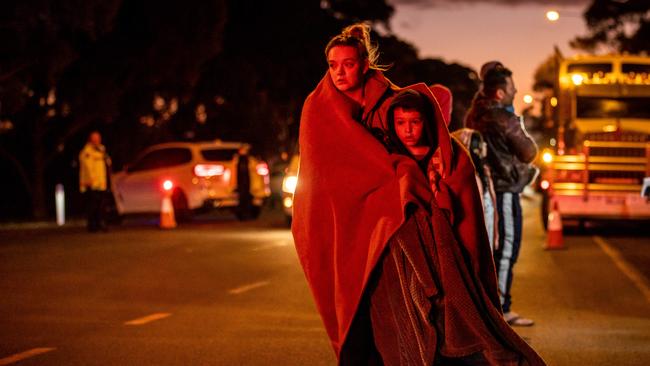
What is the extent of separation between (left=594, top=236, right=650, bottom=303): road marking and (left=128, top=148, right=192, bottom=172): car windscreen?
9505 millimetres

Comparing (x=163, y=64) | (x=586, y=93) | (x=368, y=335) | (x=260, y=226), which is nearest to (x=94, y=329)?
(x=368, y=335)

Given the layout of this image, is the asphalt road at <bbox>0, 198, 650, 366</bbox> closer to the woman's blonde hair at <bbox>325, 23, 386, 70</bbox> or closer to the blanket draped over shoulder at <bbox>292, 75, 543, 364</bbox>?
the blanket draped over shoulder at <bbox>292, 75, 543, 364</bbox>

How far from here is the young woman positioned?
4.67 metres

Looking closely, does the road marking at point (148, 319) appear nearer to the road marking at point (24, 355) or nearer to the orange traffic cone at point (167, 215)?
the road marking at point (24, 355)

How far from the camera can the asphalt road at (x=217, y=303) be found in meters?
8.23

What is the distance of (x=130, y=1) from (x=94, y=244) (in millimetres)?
13934

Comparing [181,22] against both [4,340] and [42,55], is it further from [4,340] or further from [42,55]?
[4,340]

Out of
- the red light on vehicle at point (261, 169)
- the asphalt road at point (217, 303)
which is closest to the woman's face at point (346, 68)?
the asphalt road at point (217, 303)

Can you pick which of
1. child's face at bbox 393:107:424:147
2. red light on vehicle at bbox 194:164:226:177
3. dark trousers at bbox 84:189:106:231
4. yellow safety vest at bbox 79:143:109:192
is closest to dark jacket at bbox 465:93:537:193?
child's face at bbox 393:107:424:147

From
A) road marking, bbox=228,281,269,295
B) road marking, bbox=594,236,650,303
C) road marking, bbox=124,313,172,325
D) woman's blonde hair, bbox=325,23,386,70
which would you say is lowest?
road marking, bbox=594,236,650,303

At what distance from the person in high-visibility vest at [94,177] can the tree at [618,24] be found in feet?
135

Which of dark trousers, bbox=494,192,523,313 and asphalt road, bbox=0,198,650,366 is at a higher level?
dark trousers, bbox=494,192,523,313

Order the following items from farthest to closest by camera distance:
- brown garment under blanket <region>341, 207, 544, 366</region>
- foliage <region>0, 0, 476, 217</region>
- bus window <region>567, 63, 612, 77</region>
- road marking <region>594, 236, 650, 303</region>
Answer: foliage <region>0, 0, 476, 217</region> → bus window <region>567, 63, 612, 77</region> → road marking <region>594, 236, 650, 303</region> → brown garment under blanket <region>341, 207, 544, 366</region>

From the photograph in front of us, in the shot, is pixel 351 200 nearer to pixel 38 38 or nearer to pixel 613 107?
pixel 613 107
